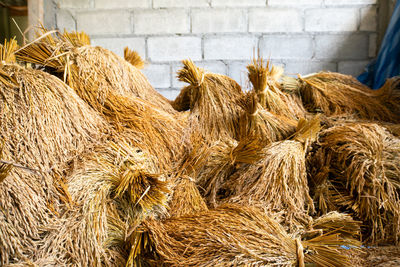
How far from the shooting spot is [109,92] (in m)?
1.17

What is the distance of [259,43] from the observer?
265 centimetres

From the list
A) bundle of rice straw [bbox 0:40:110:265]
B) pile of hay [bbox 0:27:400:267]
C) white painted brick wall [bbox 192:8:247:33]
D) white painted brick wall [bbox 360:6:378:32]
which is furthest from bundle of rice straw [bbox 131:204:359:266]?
white painted brick wall [bbox 360:6:378:32]

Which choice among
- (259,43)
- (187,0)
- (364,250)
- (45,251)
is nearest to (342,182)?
(364,250)

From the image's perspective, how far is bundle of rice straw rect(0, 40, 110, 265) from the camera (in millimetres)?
817

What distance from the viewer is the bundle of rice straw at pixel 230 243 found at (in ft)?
2.63

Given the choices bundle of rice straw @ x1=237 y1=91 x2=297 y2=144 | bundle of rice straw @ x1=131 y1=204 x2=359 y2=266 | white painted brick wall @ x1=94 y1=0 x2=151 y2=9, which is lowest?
bundle of rice straw @ x1=131 y1=204 x2=359 y2=266

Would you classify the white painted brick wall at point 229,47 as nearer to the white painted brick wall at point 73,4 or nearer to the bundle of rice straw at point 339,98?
the white painted brick wall at point 73,4

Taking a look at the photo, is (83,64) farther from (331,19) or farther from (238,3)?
(331,19)

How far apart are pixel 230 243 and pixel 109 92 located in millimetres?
679

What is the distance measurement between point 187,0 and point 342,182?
2004mm

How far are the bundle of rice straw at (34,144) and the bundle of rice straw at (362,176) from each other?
0.78 m

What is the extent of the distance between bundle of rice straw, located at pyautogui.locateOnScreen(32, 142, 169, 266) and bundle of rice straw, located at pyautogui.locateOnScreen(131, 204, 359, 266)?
0.22ft

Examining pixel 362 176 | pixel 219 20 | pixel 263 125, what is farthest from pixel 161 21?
pixel 362 176

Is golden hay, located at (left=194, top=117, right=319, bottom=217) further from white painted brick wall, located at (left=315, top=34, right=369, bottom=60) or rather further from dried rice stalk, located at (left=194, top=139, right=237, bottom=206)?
white painted brick wall, located at (left=315, top=34, right=369, bottom=60)
